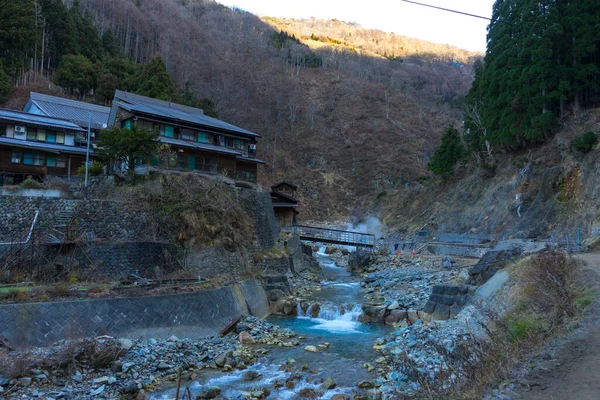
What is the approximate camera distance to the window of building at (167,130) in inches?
1077

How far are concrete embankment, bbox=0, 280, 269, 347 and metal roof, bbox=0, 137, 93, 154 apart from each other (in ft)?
54.0

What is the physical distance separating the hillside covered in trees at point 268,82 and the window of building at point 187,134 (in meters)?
16.9

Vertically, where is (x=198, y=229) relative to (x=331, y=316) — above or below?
above

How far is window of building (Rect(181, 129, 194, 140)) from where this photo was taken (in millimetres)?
28584

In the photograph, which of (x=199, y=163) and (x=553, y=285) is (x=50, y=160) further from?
(x=553, y=285)

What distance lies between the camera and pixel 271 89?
8506 centimetres

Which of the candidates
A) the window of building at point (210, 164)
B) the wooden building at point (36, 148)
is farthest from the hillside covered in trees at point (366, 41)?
the wooden building at point (36, 148)

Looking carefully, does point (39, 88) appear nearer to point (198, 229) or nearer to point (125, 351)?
point (198, 229)

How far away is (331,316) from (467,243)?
637 inches

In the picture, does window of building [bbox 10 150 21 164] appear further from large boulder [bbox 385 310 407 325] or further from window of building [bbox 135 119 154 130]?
large boulder [bbox 385 310 407 325]

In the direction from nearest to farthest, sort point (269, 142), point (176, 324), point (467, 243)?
1. point (176, 324)
2. point (467, 243)
3. point (269, 142)

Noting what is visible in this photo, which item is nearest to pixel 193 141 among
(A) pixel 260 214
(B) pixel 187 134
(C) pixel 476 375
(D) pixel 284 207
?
(B) pixel 187 134

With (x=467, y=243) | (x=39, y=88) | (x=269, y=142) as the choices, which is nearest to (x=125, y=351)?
(x=467, y=243)

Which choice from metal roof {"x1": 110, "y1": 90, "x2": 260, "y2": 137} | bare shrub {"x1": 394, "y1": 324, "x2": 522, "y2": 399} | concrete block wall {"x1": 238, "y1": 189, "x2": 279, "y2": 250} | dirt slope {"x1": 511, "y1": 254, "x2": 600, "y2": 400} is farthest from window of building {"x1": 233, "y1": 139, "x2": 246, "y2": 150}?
dirt slope {"x1": 511, "y1": 254, "x2": 600, "y2": 400}
